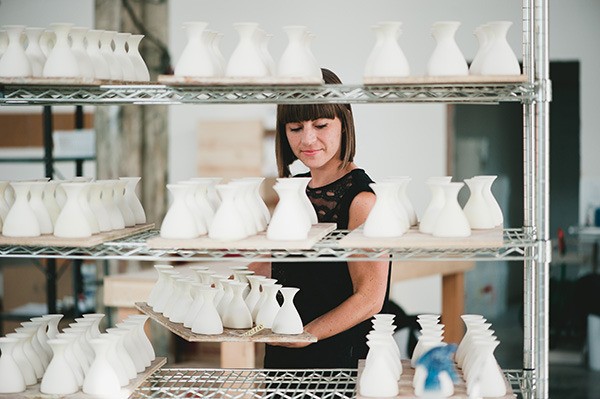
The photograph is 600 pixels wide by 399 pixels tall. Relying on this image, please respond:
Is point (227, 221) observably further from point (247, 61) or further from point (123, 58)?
point (123, 58)

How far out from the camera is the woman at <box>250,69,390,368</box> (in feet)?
9.51

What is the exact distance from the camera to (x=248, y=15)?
6.82m

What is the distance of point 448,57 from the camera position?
2.42 meters

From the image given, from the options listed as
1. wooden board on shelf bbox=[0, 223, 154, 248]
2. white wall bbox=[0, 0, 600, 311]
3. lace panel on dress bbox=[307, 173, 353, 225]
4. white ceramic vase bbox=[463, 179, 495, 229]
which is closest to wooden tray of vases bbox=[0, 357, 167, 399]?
wooden board on shelf bbox=[0, 223, 154, 248]

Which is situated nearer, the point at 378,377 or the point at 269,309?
the point at 378,377

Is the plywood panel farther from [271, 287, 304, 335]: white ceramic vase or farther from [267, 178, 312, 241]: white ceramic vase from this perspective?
[267, 178, 312, 241]: white ceramic vase

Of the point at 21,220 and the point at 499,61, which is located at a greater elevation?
the point at 499,61

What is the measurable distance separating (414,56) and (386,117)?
482mm

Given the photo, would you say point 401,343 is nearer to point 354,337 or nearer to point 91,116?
point 354,337

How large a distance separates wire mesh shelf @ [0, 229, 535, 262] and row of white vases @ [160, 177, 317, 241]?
49 mm

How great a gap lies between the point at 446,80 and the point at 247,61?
51cm

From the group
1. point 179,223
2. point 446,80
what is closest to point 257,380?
point 179,223

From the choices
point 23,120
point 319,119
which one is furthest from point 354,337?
point 23,120

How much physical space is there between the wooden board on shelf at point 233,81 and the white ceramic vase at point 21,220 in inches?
20.2
